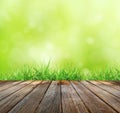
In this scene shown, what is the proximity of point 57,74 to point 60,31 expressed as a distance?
1.61 m

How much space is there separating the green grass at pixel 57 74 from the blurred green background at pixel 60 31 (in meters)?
0.64

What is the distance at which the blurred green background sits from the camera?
6160mm

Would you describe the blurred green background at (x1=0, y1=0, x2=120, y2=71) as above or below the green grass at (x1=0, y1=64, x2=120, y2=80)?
above

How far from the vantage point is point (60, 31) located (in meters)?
6.48

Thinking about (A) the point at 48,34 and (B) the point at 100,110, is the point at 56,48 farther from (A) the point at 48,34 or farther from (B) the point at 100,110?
(B) the point at 100,110

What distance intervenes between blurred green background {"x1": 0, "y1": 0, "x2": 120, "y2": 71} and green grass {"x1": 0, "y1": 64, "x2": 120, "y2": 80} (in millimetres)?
636

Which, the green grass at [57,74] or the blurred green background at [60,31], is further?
the blurred green background at [60,31]

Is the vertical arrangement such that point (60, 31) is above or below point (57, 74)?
above

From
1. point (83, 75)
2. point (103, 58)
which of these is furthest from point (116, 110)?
point (103, 58)

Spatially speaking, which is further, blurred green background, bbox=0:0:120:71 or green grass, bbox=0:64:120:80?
blurred green background, bbox=0:0:120:71

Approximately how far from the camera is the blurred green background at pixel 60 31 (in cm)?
616

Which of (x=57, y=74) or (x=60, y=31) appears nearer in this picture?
(x=57, y=74)

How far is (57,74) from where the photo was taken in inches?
201

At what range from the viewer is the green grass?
16.6ft
